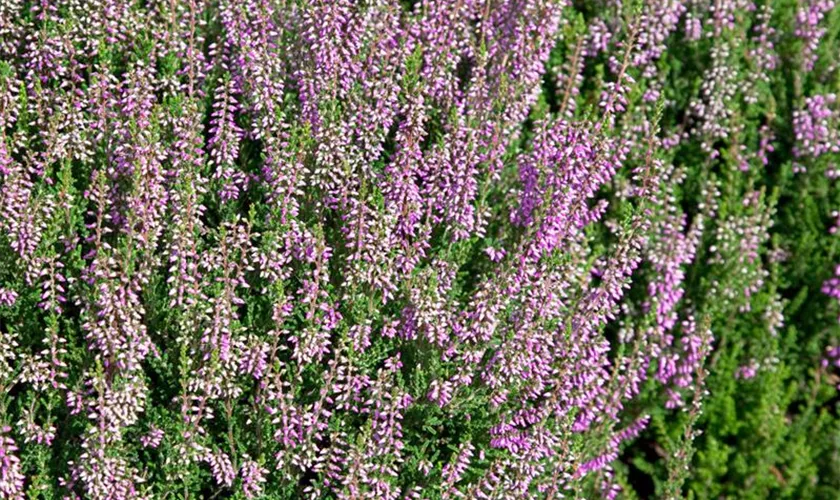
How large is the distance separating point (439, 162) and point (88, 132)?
1.51m

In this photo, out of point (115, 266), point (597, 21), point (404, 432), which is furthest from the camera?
point (597, 21)

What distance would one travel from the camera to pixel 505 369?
4309 millimetres

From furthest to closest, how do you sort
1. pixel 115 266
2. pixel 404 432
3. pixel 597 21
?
pixel 597 21 → pixel 404 432 → pixel 115 266

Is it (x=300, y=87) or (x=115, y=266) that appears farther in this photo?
(x=300, y=87)

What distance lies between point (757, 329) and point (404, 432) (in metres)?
2.67

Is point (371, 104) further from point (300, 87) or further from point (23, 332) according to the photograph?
point (23, 332)

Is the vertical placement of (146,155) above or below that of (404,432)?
above

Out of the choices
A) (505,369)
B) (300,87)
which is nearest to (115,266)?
(300,87)

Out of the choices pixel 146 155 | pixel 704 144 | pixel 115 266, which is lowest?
pixel 115 266

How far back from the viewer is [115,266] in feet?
13.5

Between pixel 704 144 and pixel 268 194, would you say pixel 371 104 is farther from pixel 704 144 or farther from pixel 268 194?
pixel 704 144

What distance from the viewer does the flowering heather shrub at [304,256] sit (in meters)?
4.06

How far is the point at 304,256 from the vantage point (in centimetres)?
428

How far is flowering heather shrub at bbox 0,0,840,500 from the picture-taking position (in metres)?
4.06
